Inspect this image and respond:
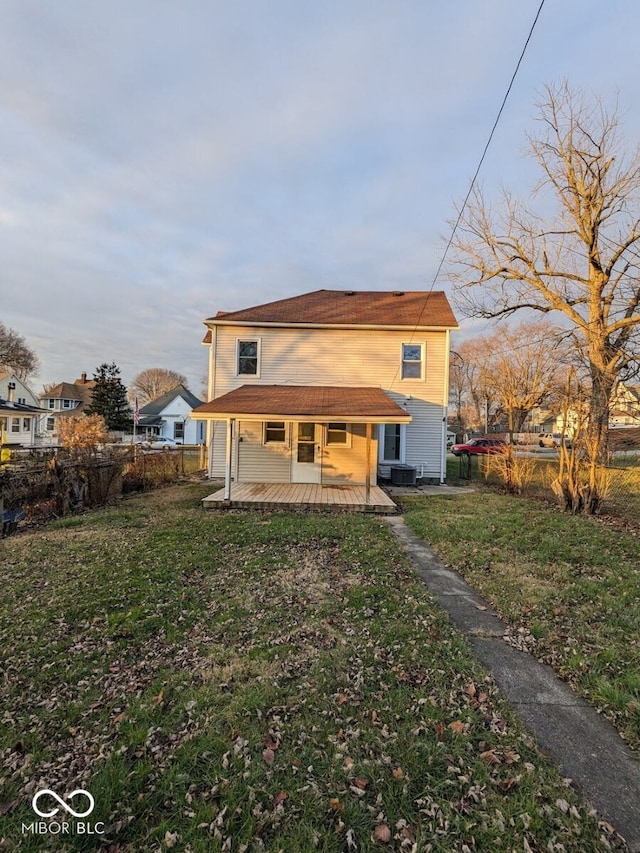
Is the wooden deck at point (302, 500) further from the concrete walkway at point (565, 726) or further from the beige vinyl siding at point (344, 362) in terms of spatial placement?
the concrete walkway at point (565, 726)

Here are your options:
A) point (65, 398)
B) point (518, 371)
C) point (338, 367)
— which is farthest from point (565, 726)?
point (65, 398)

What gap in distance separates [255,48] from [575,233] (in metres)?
8.96

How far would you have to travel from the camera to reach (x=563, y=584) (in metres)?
5.10

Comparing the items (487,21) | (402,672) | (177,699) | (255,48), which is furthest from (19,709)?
(255,48)

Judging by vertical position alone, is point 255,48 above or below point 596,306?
above

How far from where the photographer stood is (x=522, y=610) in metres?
4.41

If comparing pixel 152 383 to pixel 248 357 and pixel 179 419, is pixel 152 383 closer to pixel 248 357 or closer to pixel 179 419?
pixel 179 419

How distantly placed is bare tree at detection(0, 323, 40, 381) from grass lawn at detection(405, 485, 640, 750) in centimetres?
4600

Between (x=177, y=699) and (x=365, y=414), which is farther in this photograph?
(x=365, y=414)

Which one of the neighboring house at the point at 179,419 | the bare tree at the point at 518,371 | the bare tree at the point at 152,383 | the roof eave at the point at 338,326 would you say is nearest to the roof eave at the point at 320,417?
the roof eave at the point at 338,326

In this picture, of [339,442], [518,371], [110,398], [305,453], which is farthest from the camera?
[110,398]

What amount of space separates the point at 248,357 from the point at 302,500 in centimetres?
586

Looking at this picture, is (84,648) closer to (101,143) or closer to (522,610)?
(522,610)

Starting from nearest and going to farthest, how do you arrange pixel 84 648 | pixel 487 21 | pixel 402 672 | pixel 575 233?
pixel 402 672, pixel 84 648, pixel 487 21, pixel 575 233
